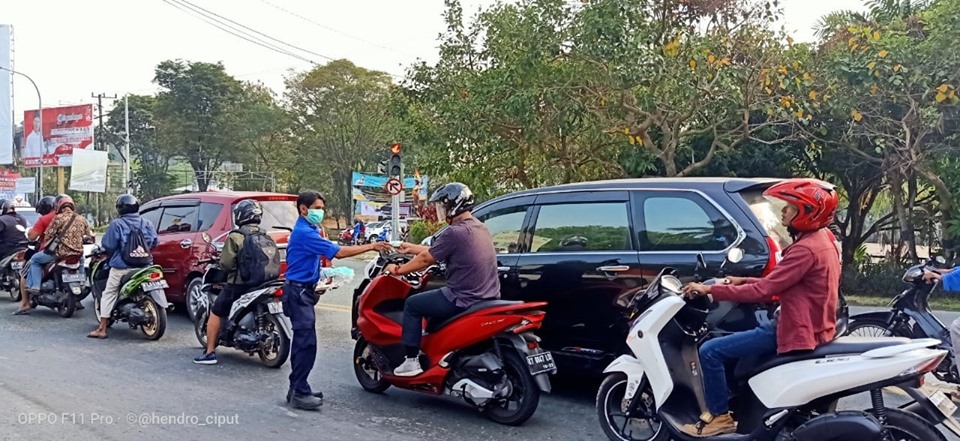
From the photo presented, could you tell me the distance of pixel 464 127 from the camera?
15.1 meters

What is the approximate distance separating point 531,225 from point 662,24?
8.75m

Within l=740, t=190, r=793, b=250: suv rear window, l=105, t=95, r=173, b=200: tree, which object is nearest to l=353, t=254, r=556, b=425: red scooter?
l=740, t=190, r=793, b=250: suv rear window

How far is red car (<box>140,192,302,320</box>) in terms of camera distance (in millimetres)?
10062

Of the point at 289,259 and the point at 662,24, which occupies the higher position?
the point at 662,24

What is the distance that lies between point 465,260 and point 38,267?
761cm

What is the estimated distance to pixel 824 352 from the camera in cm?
412

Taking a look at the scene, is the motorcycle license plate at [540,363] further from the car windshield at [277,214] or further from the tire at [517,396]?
the car windshield at [277,214]

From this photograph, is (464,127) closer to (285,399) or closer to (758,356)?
(285,399)

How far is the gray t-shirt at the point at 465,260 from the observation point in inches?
224

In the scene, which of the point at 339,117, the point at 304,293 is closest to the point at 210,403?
the point at 304,293

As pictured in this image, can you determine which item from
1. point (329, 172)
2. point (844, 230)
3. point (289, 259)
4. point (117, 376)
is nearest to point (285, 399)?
point (289, 259)

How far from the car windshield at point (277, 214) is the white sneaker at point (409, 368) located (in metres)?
4.63

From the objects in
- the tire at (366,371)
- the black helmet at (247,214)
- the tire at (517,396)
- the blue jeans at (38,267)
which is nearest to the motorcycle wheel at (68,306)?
the blue jeans at (38,267)

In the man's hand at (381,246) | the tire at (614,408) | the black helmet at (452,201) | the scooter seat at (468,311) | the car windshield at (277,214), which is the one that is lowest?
the tire at (614,408)
